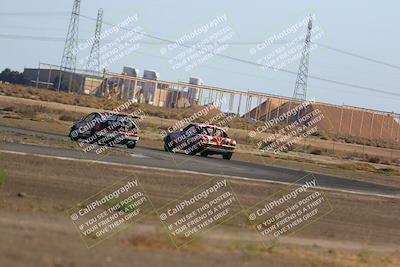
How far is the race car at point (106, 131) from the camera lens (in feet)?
107

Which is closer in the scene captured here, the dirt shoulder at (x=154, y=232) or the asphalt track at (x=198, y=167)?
the dirt shoulder at (x=154, y=232)

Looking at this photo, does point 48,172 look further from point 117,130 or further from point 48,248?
point 117,130

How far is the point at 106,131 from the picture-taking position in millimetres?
32750

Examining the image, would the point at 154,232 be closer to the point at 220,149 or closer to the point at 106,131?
the point at 106,131

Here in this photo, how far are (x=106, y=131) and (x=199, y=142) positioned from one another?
442 cm

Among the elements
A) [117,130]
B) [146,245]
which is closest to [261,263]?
[146,245]

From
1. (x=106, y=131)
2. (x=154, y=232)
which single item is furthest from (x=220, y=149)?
(x=154, y=232)

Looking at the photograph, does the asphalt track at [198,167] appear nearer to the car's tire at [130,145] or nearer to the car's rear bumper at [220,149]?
the car's tire at [130,145]

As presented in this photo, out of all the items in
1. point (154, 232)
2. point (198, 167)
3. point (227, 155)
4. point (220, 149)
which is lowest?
point (154, 232)

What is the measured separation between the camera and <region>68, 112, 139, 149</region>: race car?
32656mm

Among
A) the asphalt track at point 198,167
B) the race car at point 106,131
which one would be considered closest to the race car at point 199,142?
the race car at point 106,131

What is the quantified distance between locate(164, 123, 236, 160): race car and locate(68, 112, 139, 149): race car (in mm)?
2543

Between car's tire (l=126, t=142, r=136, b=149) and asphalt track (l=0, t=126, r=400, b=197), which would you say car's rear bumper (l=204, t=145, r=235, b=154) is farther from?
asphalt track (l=0, t=126, r=400, b=197)

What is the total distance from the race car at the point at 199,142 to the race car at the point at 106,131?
2.54 m
